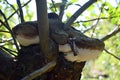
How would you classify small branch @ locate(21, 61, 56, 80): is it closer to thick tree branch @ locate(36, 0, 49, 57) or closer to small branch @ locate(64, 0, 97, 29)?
thick tree branch @ locate(36, 0, 49, 57)

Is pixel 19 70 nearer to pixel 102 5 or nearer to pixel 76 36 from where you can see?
pixel 76 36

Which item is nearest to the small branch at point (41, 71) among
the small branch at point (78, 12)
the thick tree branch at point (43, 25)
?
the thick tree branch at point (43, 25)

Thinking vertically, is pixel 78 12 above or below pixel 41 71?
above

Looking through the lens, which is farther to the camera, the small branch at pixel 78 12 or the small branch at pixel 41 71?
the small branch at pixel 78 12

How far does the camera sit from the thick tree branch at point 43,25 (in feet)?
4.89

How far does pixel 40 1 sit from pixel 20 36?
0.91 feet

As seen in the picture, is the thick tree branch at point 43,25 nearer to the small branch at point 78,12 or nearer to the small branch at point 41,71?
the small branch at point 41,71

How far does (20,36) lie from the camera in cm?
169

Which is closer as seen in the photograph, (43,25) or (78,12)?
(43,25)

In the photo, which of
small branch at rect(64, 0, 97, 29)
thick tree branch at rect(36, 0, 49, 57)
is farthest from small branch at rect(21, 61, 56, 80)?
small branch at rect(64, 0, 97, 29)

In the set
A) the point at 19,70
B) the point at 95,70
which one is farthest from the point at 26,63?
the point at 95,70

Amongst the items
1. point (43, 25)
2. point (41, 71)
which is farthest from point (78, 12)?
point (41, 71)

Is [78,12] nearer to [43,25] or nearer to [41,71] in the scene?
[43,25]

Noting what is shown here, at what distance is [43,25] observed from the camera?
155 centimetres
